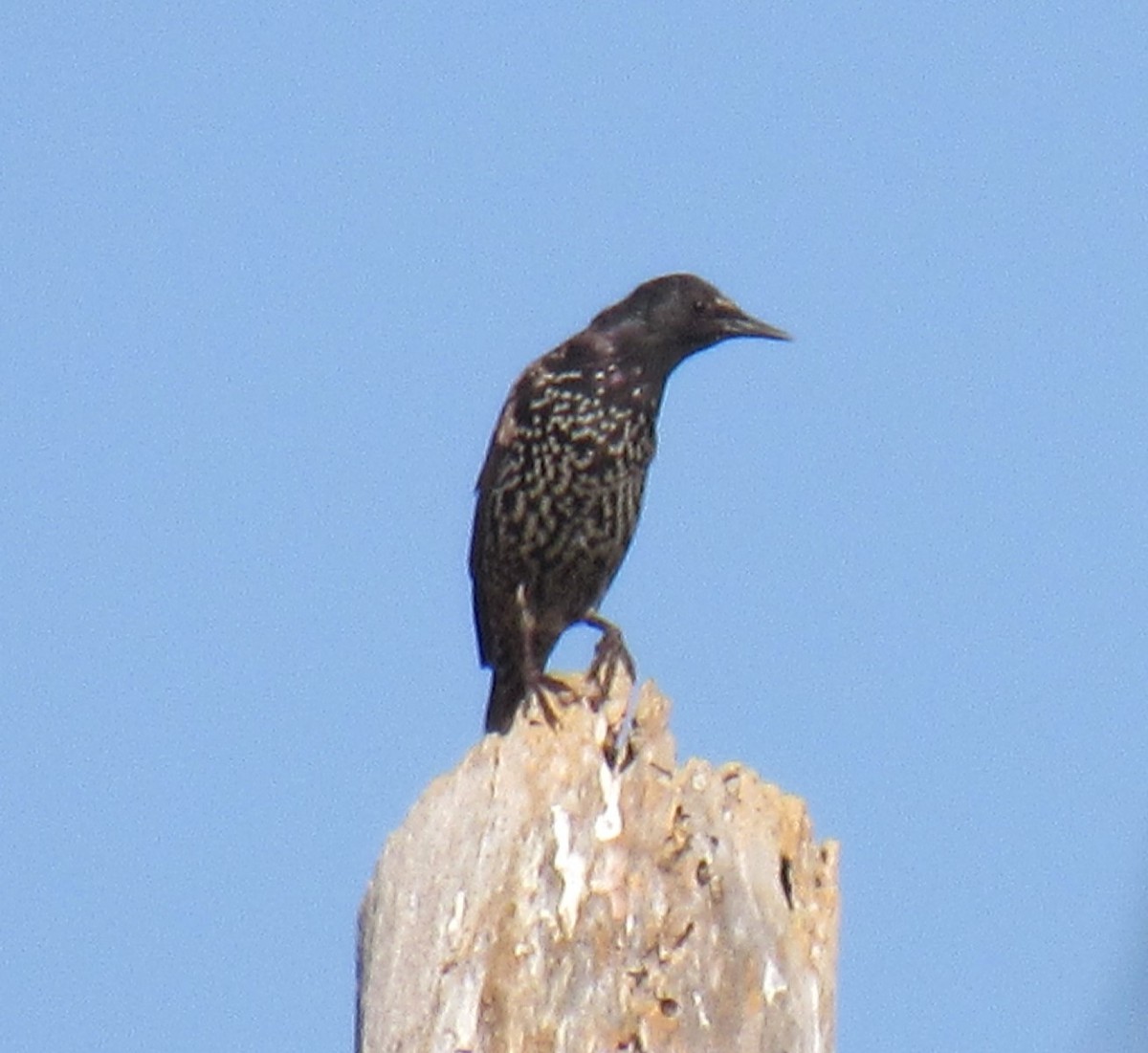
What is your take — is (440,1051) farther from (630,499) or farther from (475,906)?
(630,499)

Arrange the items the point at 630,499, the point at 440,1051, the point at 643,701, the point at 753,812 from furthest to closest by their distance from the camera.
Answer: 1. the point at 630,499
2. the point at 643,701
3. the point at 753,812
4. the point at 440,1051

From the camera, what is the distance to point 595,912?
510 cm

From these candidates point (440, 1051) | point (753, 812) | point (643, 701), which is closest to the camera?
point (440, 1051)

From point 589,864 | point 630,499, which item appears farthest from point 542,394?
point 589,864

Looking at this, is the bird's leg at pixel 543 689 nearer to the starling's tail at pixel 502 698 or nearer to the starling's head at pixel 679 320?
the starling's tail at pixel 502 698

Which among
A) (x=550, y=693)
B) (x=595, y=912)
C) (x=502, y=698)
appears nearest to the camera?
(x=595, y=912)

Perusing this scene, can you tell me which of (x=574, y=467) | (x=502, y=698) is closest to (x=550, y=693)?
(x=502, y=698)

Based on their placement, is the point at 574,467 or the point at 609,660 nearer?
the point at 609,660

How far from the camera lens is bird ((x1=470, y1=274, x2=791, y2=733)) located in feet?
26.7

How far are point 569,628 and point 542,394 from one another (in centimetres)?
76

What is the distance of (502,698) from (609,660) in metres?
1.14

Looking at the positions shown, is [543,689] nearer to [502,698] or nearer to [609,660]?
[609,660]

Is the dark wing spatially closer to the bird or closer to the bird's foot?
the bird

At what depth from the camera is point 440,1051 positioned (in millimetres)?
4961
